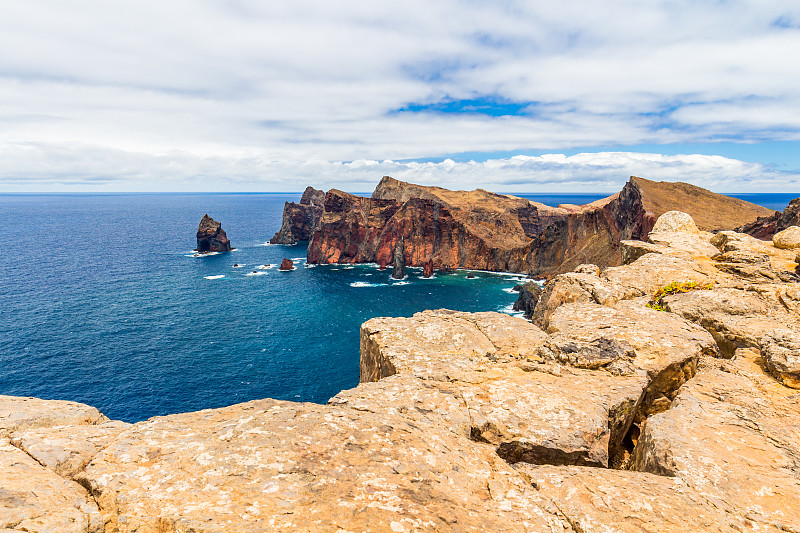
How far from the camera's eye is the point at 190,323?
79250 mm

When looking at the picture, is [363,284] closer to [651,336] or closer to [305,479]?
[651,336]

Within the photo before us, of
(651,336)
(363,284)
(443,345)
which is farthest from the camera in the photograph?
(363,284)

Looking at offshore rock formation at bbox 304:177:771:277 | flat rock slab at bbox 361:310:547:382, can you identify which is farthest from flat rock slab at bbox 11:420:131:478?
offshore rock formation at bbox 304:177:771:277

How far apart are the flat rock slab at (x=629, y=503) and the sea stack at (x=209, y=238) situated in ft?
566

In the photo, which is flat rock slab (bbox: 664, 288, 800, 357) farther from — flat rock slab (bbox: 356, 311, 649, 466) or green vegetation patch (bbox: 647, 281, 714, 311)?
flat rock slab (bbox: 356, 311, 649, 466)

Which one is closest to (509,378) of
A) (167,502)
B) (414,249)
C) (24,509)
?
(167,502)

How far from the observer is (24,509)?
4.63 meters

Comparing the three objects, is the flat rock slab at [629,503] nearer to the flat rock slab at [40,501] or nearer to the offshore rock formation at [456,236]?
the flat rock slab at [40,501]

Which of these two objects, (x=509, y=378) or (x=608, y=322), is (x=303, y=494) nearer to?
(x=509, y=378)

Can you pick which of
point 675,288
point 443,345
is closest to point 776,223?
point 675,288

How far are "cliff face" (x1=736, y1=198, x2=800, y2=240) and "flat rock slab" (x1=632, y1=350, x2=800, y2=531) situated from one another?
6351cm

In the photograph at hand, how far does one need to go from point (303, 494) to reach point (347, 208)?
168572 mm

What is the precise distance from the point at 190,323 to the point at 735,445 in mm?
86445

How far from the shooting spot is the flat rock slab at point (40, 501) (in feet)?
14.8
